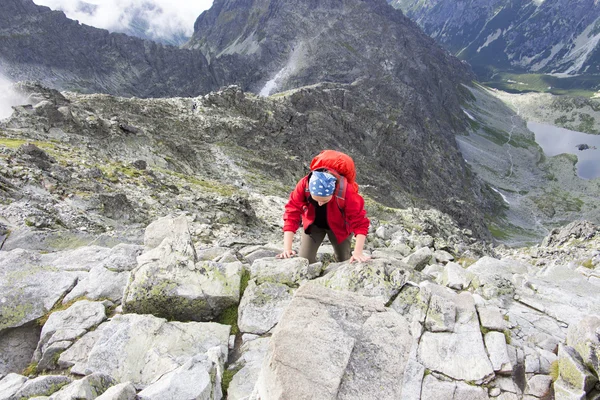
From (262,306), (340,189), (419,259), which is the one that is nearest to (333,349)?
(262,306)

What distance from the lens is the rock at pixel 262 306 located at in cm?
769

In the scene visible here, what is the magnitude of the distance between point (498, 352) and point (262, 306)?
5.02 metres

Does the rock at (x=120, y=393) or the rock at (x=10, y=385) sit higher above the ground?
the rock at (x=120, y=393)

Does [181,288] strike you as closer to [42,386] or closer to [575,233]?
[42,386]

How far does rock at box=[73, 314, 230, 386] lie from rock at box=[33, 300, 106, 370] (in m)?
0.42

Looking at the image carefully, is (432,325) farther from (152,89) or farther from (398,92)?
(152,89)

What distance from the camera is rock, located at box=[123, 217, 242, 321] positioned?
796 centimetres

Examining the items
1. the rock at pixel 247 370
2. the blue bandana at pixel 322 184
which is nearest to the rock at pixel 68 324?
the rock at pixel 247 370

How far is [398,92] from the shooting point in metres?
167

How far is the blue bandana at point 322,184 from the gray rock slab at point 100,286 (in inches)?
210

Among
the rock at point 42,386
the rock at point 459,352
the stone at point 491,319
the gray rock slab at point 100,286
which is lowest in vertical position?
the gray rock slab at point 100,286

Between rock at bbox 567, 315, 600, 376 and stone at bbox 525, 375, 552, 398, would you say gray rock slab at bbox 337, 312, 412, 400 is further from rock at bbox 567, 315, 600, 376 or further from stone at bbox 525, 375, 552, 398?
rock at bbox 567, 315, 600, 376

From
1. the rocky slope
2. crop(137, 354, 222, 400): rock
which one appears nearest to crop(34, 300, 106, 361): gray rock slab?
crop(137, 354, 222, 400): rock

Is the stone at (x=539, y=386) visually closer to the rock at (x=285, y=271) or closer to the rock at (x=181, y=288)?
the rock at (x=285, y=271)
